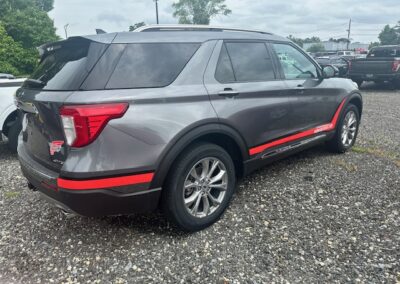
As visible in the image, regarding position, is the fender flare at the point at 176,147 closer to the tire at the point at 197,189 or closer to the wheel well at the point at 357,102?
the tire at the point at 197,189

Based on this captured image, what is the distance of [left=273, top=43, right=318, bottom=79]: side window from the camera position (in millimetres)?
4094

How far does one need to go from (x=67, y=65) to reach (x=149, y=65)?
0.64 meters

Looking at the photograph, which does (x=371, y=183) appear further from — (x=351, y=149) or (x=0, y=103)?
(x=0, y=103)

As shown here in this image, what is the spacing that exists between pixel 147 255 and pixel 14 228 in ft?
4.61

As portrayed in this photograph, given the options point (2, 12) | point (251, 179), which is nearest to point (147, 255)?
point (251, 179)

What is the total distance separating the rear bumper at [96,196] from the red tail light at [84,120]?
1.00 ft

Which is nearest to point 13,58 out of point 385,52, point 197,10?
point 385,52

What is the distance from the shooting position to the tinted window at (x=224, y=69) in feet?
10.6

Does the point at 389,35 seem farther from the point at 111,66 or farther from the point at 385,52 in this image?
the point at 111,66

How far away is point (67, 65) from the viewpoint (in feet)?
9.12

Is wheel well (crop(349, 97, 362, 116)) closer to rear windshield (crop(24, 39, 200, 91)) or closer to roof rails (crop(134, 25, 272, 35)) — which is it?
roof rails (crop(134, 25, 272, 35))

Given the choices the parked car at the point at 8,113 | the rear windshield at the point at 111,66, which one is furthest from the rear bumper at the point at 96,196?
the parked car at the point at 8,113

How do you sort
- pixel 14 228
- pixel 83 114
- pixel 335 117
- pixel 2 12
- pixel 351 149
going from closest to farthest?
pixel 83 114, pixel 14 228, pixel 335 117, pixel 351 149, pixel 2 12

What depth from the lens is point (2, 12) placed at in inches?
933
